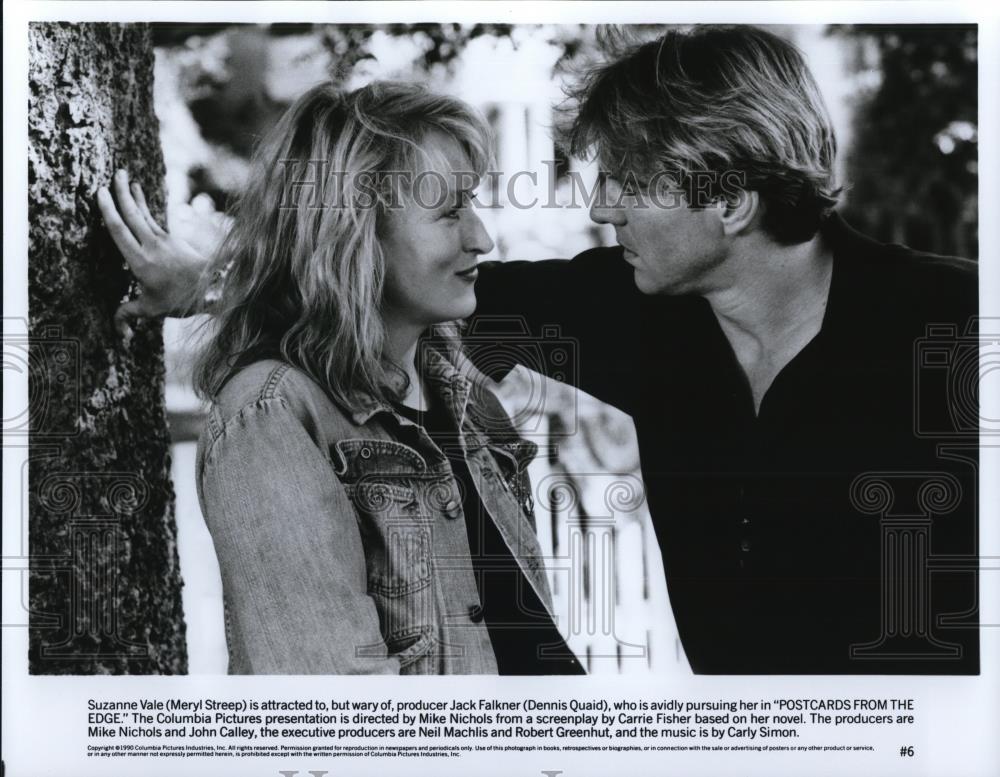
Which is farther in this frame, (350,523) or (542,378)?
(542,378)

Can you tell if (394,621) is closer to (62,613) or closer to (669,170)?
(62,613)

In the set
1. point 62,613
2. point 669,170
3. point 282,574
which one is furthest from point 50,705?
point 669,170

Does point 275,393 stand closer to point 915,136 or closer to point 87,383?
point 87,383

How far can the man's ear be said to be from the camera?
4418mm

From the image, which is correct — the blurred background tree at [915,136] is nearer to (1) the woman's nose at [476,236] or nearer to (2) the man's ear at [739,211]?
(2) the man's ear at [739,211]

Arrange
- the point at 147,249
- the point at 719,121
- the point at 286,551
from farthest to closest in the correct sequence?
the point at 147,249 < the point at 719,121 < the point at 286,551

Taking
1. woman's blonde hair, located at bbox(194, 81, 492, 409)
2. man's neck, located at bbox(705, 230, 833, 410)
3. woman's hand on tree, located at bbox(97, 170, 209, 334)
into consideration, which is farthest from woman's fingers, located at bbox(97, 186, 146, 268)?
man's neck, located at bbox(705, 230, 833, 410)

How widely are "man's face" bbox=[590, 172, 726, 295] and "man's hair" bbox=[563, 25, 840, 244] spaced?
7cm

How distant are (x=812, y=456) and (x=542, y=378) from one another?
1.08m

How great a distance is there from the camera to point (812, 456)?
176 inches

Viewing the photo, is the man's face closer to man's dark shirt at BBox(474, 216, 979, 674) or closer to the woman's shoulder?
man's dark shirt at BBox(474, 216, 979, 674)

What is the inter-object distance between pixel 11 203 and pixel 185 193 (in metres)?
0.67

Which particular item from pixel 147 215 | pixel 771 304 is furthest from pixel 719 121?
pixel 147 215

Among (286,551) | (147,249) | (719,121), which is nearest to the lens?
(286,551)
